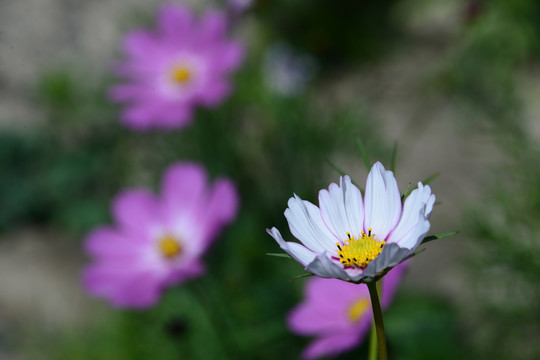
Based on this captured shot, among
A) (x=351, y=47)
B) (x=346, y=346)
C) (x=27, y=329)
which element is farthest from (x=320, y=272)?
(x=351, y=47)

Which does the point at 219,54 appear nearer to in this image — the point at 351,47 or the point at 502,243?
the point at 502,243

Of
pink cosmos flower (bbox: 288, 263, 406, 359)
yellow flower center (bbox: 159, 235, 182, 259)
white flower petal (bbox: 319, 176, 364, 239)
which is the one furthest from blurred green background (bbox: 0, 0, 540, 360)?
white flower petal (bbox: 319, 176, 364, 239)

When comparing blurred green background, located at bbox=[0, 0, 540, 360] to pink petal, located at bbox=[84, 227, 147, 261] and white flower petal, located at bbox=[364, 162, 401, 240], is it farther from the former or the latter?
white flower petal, located at bbox=[364, 162, 401, 240]

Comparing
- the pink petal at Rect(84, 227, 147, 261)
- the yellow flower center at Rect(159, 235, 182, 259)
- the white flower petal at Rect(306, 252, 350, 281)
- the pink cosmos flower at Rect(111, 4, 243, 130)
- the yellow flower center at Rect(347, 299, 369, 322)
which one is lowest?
the white flower petal at Rect(306, 252, 350, 281)

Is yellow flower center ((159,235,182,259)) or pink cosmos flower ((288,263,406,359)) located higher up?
yellow flower center ((159,235,182,259))

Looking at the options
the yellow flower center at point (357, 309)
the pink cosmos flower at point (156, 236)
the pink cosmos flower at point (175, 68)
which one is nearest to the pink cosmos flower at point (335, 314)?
the yellow flower center at point (357, 309)

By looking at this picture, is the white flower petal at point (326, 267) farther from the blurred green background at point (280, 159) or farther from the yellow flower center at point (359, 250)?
the blurred green background at point (280, 159)

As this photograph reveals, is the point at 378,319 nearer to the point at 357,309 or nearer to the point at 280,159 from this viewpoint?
the point at 357,309
